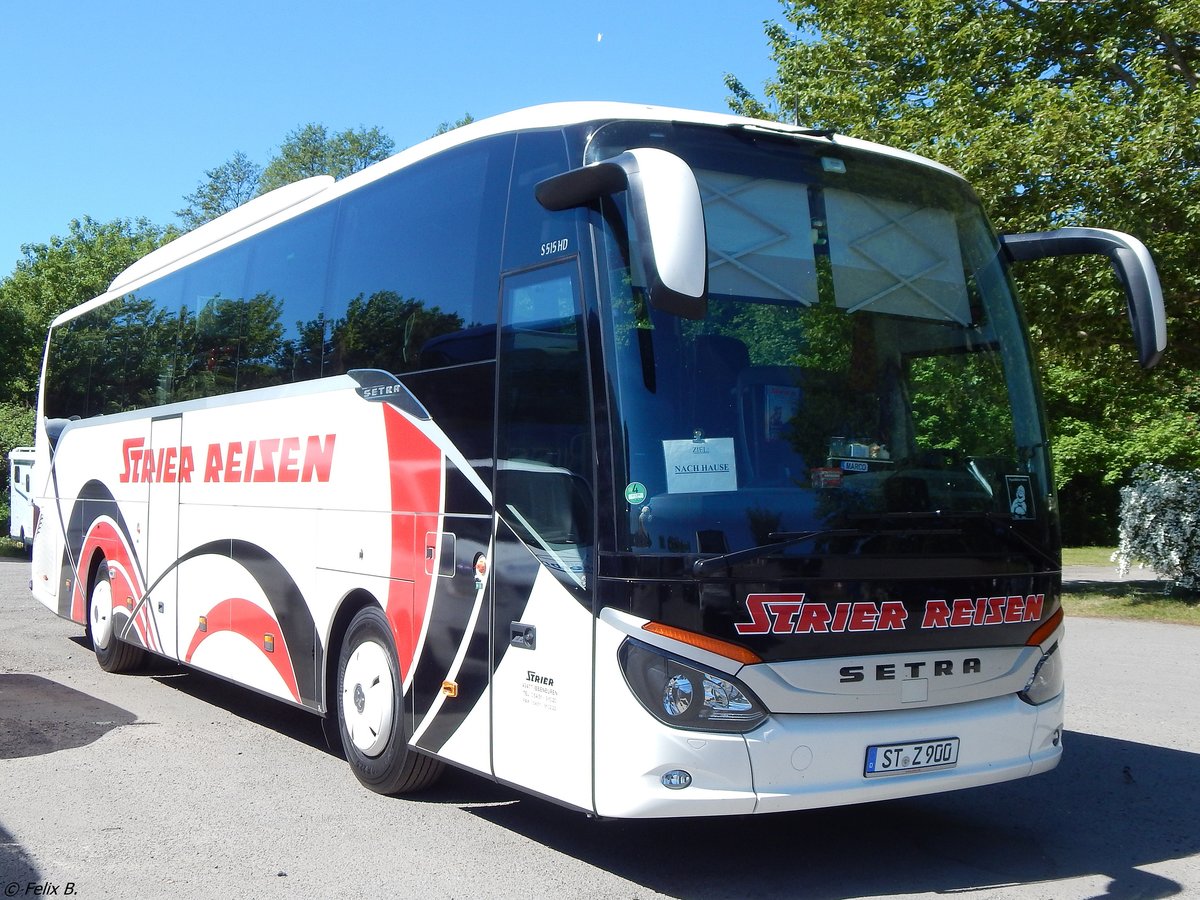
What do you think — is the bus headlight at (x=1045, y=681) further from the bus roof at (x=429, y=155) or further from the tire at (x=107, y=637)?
the tire at (x=107, y=637)

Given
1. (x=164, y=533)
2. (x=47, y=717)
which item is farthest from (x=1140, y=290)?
(x=47, y=717)

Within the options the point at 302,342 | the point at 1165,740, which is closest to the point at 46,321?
the point at 302,342

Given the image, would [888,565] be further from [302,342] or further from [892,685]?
[302,342]

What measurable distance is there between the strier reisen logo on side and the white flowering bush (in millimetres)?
14350

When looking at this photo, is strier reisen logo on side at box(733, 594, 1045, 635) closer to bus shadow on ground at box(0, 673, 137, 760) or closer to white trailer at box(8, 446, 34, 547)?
bus shadow on ground at box(0, 673, 137, 760)

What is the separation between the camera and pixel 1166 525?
18.7 metres

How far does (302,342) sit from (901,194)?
402 cm

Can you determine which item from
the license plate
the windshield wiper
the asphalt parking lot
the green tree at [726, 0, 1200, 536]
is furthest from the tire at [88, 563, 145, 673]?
the green tree at [726, 0, 1200, 536]

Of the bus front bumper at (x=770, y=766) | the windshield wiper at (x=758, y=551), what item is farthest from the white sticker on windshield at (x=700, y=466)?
the bus front bumper at (x=770, y=766)

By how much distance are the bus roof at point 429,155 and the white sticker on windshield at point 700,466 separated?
5.06 ft

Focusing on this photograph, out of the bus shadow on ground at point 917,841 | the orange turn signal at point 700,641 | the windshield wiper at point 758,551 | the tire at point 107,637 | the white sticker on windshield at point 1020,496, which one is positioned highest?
A: the white sticker on windshield at point 1020,496

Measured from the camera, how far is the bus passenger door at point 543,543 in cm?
529

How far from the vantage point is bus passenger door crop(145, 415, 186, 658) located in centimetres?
995

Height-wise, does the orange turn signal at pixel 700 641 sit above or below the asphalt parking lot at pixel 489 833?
above
